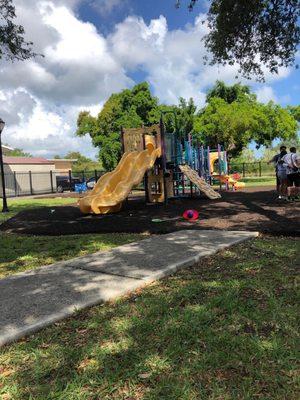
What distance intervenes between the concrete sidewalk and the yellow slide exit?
5.64 meters

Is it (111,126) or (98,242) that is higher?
(111,126)

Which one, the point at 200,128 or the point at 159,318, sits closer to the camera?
the point at 159,318

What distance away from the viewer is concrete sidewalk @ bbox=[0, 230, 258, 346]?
364 cm

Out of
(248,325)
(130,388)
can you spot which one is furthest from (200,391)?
(248,325)

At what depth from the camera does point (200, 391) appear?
7.86 ft

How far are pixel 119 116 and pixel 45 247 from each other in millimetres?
31316

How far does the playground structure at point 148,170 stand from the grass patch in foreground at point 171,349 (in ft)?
28.0

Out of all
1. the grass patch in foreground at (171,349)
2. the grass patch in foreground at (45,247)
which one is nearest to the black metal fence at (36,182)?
the grass patch in foreground at (45,247)

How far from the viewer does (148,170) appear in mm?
15602

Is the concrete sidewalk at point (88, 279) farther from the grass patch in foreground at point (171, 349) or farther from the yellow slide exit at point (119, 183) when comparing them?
the yellow slide exit at point (119, 183)

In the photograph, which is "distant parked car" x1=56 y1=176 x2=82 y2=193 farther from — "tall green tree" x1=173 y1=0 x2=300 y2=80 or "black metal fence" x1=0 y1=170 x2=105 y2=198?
"tall green tree" x1=173 y1=0 x2=300 y2=80

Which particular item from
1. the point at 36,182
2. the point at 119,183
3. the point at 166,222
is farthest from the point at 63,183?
the point at 166,222

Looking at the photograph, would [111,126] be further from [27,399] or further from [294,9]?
[27,399]

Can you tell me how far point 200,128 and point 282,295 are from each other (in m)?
31.9
